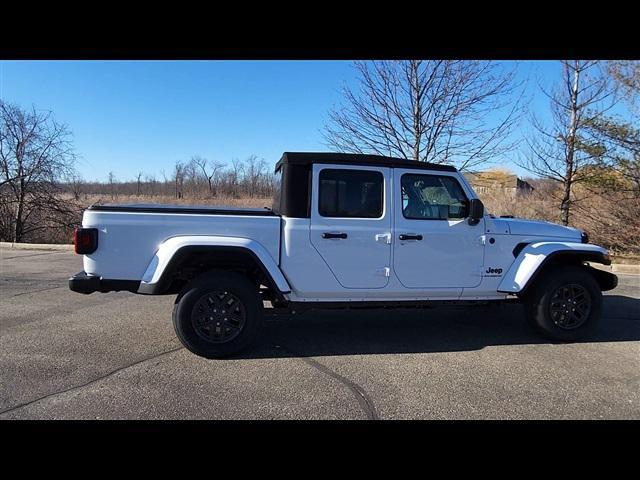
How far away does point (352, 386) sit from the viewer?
3.39 meters

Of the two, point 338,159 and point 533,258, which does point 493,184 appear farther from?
point 338,159

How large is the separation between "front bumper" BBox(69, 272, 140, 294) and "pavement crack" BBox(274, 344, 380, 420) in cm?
168

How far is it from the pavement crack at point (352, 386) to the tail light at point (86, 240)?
7.10 ft

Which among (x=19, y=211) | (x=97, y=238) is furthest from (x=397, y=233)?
(x=19, y=211)

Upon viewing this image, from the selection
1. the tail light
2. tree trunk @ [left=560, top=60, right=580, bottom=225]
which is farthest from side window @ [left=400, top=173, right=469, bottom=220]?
tree trunk @ [left=560, top=60, right=580, bottom=225]

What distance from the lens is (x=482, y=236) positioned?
448 centimetres

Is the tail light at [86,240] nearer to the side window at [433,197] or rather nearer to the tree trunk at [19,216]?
the side window at [433,197]

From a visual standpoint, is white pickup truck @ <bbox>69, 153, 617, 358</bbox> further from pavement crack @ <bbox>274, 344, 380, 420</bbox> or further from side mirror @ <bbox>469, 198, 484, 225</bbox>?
→ pavement crack @ <bbox>274, 344, 380, 420</bbox>

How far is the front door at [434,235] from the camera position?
14.2 feet

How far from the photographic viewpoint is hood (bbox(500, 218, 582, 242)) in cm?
464

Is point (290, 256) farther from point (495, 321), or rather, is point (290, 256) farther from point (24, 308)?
point (24, 308)

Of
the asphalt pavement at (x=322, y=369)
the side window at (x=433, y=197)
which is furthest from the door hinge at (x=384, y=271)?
the asphalt pavement at (x=322, y=369)
